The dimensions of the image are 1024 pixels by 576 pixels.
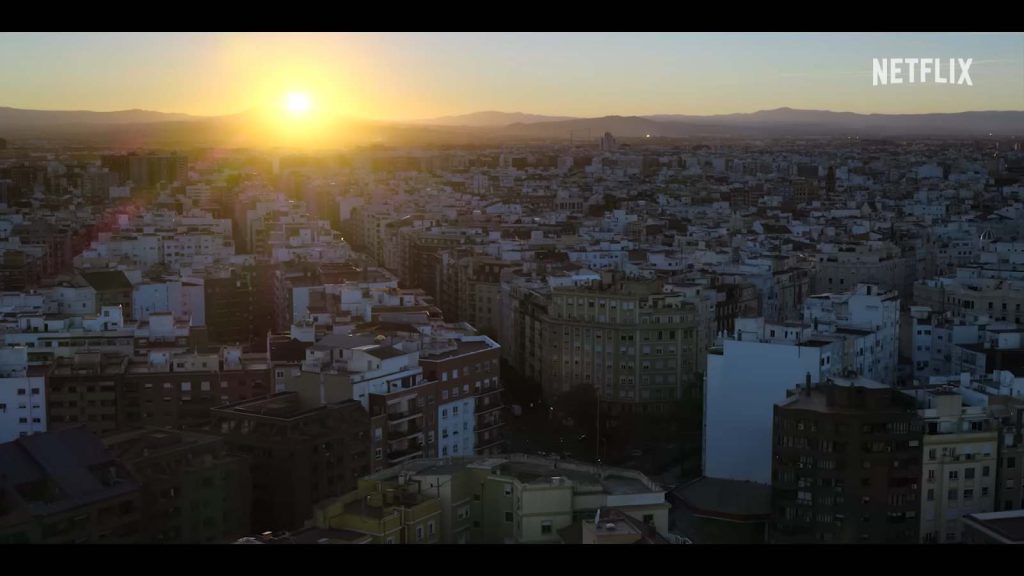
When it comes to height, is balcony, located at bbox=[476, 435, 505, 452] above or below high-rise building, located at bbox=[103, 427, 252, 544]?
below

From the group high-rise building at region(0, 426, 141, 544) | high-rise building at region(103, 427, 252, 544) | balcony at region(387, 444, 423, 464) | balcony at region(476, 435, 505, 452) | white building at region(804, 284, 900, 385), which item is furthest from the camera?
white building at region(804, 284, 900, 385)

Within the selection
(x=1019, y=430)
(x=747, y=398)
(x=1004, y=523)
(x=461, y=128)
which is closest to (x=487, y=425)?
(x=747, y=398)

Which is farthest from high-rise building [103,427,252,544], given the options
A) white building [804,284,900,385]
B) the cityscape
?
white building [804,284,900,385]

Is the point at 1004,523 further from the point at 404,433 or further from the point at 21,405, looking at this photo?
the point at 21,405

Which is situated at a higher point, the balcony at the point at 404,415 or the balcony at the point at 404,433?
the balcony at the point at 404,415

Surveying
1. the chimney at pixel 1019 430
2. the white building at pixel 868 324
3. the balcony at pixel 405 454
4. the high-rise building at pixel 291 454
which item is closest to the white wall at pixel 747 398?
the white building at pixel 868 324

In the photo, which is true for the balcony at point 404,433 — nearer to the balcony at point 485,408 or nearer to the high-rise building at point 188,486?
the balcony at point 485,408

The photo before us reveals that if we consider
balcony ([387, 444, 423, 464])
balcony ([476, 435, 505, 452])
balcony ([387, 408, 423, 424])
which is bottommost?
balcony ([476, 435, 505, 452])

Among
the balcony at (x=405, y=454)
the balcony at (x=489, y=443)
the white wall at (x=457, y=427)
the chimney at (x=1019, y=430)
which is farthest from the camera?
the balcony at (x=489, y=443)

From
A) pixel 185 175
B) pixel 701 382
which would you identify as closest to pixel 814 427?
pixel 701 382

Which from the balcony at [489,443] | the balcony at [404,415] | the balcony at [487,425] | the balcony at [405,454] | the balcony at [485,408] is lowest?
the balcony at [489,443]

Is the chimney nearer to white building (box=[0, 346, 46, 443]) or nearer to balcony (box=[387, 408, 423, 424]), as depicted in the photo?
balcony (box=[387, 408, 423, 424])
